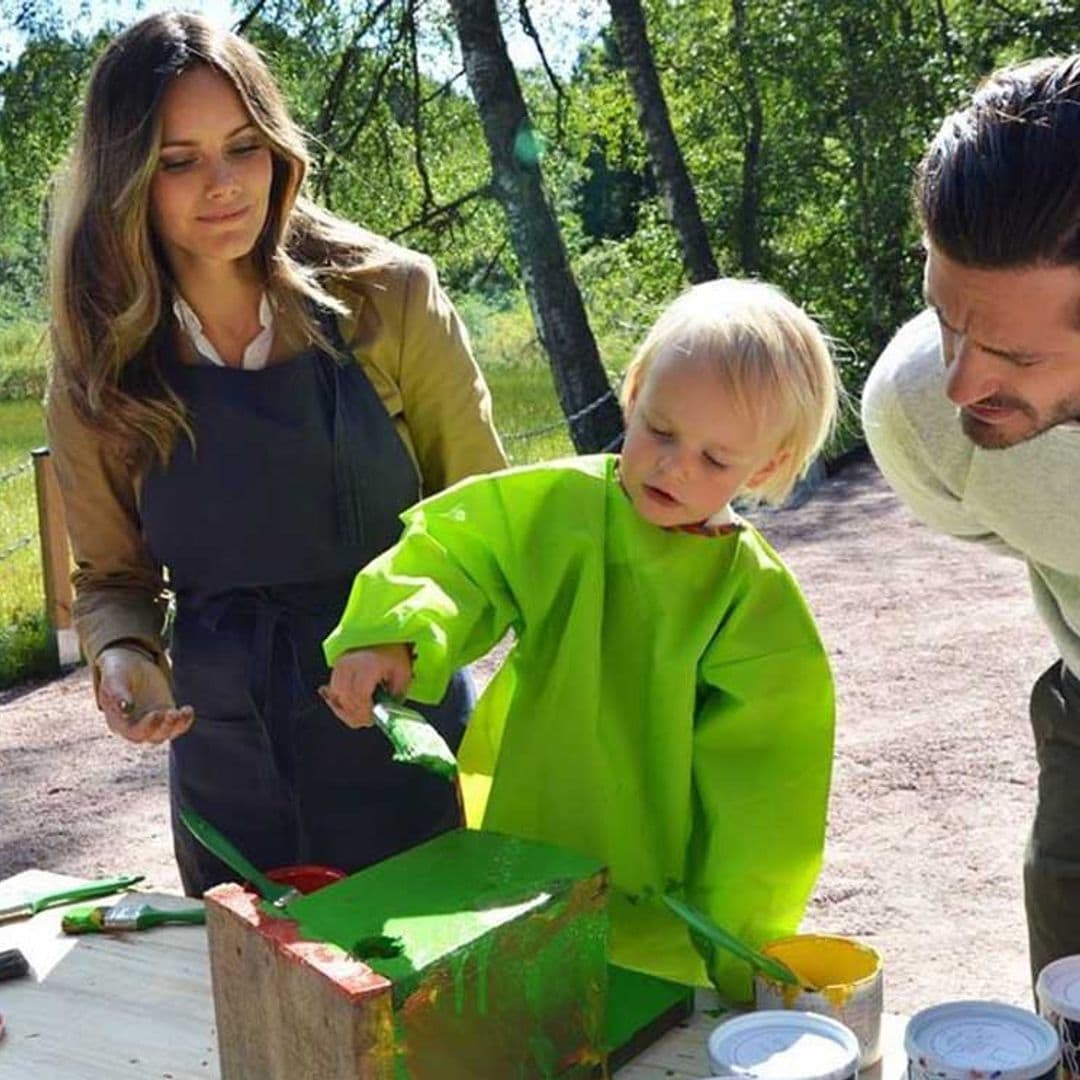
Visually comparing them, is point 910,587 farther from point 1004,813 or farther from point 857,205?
point 857,205

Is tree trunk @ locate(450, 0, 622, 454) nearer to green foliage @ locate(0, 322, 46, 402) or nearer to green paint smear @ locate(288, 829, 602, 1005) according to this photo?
green paint smear @ locate(288, 829, 602, 1005)

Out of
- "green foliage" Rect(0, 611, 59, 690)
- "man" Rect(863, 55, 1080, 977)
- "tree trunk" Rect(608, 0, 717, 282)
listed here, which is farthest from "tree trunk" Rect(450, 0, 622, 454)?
"man" Rect(863, 55, 1080, 977)

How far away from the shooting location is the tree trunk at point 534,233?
26.2ft

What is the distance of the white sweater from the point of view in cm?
173

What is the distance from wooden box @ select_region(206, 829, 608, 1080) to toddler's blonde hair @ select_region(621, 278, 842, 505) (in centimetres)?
51

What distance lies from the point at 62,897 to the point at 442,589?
0.75 metres

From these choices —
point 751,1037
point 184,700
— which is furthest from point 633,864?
point 184,700

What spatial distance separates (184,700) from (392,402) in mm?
493

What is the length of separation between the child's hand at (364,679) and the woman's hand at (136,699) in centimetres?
32

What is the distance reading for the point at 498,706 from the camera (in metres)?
1.73

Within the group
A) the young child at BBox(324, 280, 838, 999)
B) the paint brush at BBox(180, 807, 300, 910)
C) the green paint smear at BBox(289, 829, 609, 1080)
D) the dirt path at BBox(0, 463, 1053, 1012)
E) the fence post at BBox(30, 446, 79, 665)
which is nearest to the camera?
the green paint smear at BBox(289, 829, 609, 1080)

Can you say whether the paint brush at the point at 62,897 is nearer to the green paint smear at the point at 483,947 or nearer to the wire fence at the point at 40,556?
the green paint smear at the point at 483,947

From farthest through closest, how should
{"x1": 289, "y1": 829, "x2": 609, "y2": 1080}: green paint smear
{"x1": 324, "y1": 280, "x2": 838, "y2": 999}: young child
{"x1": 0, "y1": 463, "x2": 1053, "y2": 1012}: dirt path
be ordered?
{"x1": 0, "y1": 463, "x2": 1053, "y2": 1012}: dirt path < {"x1": 324, "y1": 280, "x2": 838, "y2": 999}: young child < {"x1": 289, "y1": 829, "x2": 609, "y2": 1080}: green paint smear

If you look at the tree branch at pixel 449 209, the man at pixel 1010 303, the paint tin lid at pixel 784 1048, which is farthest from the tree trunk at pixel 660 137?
the paint tin lid at pixel 784 1048
